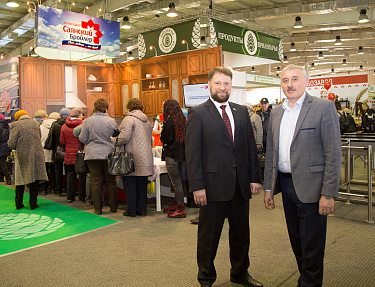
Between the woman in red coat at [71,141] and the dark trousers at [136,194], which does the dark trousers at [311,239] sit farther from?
the woman in red coat at [71,141]

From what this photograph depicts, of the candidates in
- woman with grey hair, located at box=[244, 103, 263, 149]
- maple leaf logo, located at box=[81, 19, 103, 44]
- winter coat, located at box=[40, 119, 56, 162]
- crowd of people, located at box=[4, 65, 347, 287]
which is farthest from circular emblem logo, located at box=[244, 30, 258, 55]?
crowd of people, located at box=[4, 65, 347, 287]

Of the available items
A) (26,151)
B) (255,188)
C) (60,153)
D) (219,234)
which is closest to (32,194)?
(26,151)

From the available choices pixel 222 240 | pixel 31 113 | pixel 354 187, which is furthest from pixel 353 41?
pixel 222 240

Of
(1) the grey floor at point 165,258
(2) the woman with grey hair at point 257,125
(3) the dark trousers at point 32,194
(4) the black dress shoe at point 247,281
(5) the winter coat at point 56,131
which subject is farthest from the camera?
(2) the woman with grey hair at point 257,125

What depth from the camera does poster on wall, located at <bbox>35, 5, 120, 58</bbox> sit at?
27.1 feet

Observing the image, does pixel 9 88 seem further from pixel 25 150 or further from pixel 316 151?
pixel 316 151

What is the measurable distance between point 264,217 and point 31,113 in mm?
6975

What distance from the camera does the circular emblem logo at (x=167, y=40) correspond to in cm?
1011

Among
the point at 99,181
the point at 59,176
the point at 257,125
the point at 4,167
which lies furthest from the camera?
the point at 4,167

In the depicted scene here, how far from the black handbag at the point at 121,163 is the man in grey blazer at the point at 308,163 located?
2788 millimetres

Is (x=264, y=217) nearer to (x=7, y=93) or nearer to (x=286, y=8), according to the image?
(x=7, y=93)

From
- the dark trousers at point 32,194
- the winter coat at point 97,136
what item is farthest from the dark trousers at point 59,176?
the winter coat at point 97,136

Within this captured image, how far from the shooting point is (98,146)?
525cm

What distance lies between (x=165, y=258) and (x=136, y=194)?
1877mm
